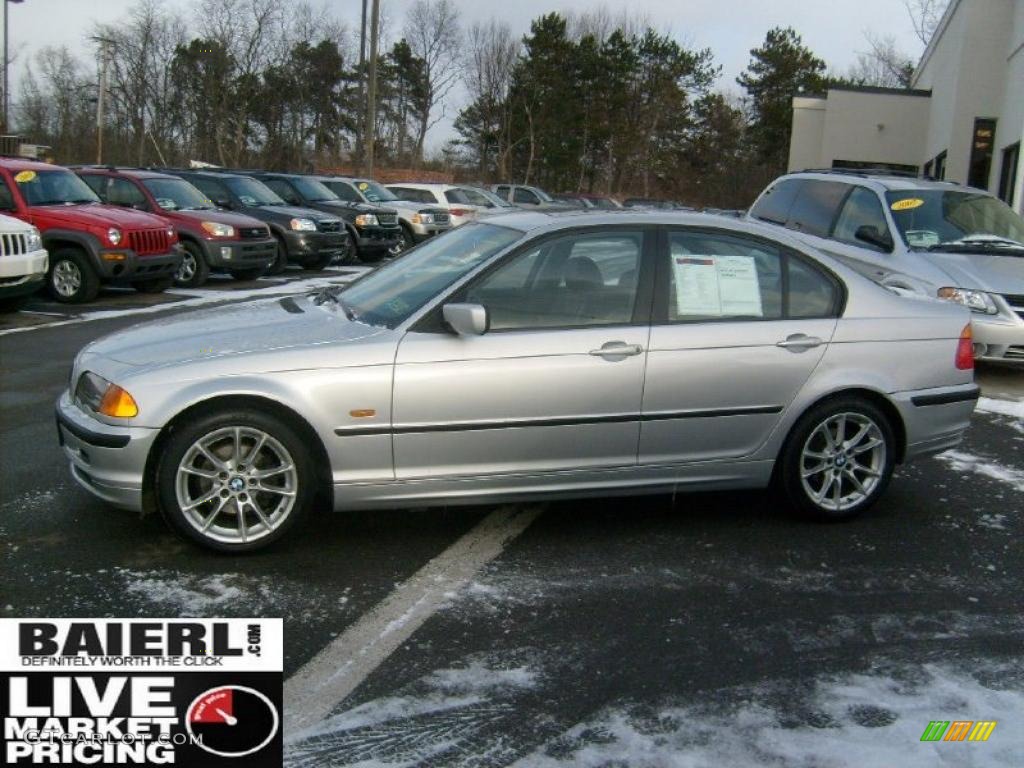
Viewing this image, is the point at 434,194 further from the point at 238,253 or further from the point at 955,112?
the point at 955,112

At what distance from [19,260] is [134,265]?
2229 mm

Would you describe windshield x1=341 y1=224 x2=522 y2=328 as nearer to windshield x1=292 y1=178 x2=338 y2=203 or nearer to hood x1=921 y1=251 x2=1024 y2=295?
hood x1=921 y1=251 x2=1024 y2=295

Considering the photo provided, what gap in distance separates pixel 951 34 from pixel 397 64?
39.4 metres

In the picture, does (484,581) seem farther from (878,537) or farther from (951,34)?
(951,34)

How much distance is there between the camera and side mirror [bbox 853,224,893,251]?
9.67m

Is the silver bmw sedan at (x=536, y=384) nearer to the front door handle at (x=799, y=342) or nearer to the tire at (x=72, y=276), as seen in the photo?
the front door handle at (x=799, y=342)

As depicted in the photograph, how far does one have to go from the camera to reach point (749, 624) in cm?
406

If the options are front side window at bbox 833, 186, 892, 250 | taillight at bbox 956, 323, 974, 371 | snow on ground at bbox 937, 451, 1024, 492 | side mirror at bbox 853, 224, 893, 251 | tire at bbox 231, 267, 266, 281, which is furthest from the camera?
tire at bbox 231, 267, 266, 281

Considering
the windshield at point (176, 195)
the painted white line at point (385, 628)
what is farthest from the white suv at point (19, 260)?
the painted white line at point (385, 628)

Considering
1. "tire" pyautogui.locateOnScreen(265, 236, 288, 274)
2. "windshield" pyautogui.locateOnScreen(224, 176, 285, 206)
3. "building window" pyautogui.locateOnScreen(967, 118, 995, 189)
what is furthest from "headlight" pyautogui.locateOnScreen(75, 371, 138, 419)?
"building window" pyautogui.locateOnScreen(967, 118, 995, 189)

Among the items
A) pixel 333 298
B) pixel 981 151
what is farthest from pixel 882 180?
pixel 981 151

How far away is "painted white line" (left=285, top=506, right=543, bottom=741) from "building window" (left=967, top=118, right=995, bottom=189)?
22.1 meters

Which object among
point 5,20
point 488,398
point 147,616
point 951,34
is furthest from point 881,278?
point 5,20

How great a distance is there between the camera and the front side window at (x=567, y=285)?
480cm
